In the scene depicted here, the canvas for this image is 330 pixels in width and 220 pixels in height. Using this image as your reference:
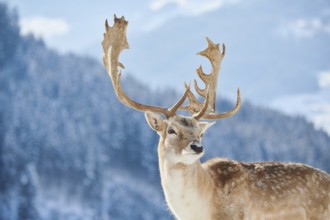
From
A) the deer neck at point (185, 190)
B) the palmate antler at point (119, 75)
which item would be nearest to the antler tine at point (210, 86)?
the palmate antler at point (119, 75)

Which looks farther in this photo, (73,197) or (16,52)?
(16,52)

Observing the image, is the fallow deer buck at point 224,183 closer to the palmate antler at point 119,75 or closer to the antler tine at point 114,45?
the palmate antler at point 119,75

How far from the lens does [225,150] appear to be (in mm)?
180625

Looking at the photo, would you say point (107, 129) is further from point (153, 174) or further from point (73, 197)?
point (73, 197)

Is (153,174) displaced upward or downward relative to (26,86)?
downward

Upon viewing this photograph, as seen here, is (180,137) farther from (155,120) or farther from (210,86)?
(210,86)

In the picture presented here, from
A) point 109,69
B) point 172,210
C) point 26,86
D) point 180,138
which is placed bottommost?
point 172,210

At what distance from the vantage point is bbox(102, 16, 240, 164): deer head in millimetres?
10906

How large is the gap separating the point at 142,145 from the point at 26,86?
101 ft

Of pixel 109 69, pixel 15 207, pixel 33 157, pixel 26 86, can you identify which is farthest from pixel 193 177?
pixel 26 86

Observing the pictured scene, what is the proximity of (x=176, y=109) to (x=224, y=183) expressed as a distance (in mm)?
1298

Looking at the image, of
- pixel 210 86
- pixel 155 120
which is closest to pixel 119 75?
pixel 155 120

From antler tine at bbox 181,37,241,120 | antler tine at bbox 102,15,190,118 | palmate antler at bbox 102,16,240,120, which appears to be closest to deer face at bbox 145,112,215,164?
palmate antler at bbox 102,16,240,120

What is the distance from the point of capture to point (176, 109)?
452 inches
